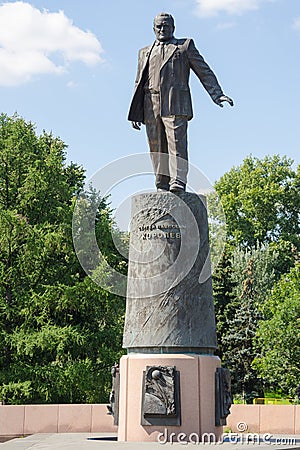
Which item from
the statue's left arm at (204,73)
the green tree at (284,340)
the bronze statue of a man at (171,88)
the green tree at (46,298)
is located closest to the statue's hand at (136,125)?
the bronze statue of a man at (171,88)

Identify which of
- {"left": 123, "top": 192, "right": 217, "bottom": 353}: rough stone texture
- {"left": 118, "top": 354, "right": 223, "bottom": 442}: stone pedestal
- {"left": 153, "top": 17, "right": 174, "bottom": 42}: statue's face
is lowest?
{"left": 118, "top": 354, "right": 223, "bottom": 442}: stone pedestal

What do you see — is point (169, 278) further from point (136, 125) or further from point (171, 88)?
point (171, 88)

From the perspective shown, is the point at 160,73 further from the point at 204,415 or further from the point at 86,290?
the point at 86,290

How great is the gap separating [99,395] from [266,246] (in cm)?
1909

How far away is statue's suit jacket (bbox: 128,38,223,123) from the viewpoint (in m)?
12.0

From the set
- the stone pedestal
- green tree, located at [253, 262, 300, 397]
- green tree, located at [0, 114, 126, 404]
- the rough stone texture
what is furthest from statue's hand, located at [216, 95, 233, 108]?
green tree, located at [253, 262, 300, 397]

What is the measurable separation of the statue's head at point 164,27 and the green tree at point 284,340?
17.9m

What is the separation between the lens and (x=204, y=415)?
35.7ft

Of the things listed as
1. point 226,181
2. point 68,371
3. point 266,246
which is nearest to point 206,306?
point 68,371

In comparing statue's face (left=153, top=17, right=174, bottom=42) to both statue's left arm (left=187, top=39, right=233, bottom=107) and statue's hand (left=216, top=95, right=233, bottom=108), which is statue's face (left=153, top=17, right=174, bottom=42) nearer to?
statue's left arm (left=187, top=39, right=233, bottom=107)

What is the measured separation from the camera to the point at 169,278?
11273 millimetres

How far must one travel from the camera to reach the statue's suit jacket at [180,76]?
11984 mm

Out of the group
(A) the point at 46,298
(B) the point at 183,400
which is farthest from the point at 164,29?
(A) the point at 46,298

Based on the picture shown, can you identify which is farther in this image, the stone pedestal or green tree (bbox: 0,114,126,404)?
green tree (bbox: 0,114,126,404)
